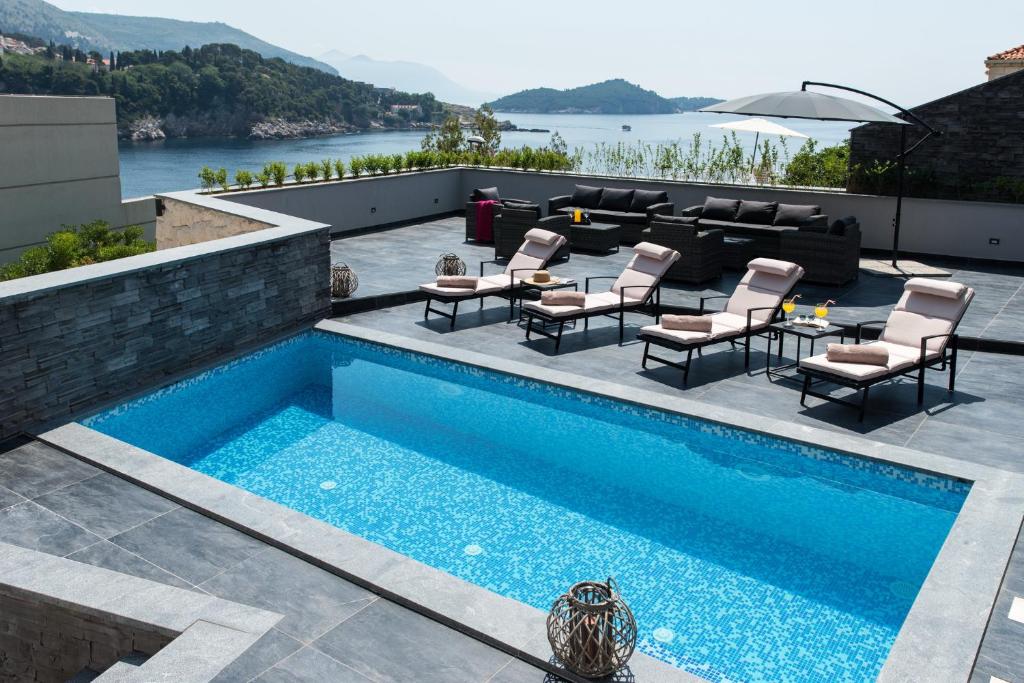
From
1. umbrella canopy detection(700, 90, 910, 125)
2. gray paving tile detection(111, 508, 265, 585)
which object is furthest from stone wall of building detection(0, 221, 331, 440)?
umbrella canopy detection(700, 90, 910, 125)

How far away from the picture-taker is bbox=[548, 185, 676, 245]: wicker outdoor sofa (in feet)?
49.8

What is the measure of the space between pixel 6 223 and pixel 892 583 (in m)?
10.6

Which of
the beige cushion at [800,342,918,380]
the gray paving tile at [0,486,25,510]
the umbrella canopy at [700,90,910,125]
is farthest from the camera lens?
the umbrella canopy at [700,90,910,125]

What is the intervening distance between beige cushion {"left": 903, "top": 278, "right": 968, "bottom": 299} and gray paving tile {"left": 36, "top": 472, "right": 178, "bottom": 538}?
6.92 meters

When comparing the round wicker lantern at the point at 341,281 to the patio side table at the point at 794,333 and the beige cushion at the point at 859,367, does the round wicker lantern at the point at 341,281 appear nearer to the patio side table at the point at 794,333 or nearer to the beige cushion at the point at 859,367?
the patio side table at the point at 794,333

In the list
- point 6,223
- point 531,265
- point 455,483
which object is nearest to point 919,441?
point 455,483

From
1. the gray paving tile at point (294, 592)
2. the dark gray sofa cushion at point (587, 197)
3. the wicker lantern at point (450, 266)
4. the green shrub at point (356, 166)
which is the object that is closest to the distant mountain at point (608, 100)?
the green shrub at point (356, 166)

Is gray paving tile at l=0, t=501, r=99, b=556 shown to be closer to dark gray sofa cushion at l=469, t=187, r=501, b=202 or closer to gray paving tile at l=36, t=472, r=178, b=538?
gray paving tile at l=36, t=472, r=178, b=538

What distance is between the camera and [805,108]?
1141 cm

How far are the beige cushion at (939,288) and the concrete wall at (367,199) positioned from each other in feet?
27.8

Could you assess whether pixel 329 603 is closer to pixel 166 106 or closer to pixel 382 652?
pixel 382 652

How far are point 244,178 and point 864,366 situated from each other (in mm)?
10304

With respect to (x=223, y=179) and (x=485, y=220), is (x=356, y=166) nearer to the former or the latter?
(x=485, y=220)

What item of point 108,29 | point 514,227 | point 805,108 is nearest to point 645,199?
point 514,227
